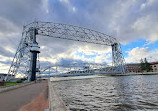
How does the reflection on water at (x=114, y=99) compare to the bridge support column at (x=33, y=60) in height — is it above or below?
below

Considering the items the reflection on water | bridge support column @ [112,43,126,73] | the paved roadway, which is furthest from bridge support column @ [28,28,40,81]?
bridge support column @ [112,43,126,73]

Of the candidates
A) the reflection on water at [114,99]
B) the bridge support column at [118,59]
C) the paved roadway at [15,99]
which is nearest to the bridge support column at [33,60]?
the reflection on water at [114,99]

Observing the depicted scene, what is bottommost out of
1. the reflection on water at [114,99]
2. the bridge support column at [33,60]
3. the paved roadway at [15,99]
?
the reflection on water at [114,99]

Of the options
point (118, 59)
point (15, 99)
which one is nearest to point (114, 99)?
point (15, 99)

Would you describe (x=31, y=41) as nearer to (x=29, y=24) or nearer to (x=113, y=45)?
(x=29, y=24)

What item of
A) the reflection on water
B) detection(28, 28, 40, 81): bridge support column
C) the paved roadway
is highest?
detection(28, 28, 40, 81): bridge support column

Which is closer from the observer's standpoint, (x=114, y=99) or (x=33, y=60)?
(x=114, y=99)

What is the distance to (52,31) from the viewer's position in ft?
129

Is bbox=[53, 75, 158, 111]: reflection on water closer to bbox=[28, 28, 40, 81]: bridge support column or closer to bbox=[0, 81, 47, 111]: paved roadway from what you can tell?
bbox=[0, 81, 47, 111]: paved roadway

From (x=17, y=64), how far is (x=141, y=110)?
38.7 m

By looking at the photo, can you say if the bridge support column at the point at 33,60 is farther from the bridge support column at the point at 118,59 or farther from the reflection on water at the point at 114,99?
the bridge support column at the point at 118,59

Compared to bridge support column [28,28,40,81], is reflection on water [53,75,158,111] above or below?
below

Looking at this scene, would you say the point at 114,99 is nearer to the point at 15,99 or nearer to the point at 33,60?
the point at 15,99

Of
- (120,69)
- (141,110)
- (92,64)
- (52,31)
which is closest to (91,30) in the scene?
(52,31)
